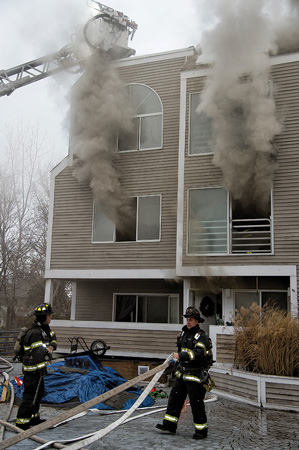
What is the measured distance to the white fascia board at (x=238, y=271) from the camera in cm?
1183

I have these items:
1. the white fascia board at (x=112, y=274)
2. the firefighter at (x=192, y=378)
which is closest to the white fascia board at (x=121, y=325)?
the white fascia board at (x=112, y=274)

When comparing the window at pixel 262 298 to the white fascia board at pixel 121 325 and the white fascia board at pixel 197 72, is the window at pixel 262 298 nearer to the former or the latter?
the white fascia board at pixel 121 325

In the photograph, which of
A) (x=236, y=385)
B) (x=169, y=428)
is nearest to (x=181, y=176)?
(x=236, y=385)

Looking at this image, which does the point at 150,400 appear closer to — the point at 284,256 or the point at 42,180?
the point at 284,256

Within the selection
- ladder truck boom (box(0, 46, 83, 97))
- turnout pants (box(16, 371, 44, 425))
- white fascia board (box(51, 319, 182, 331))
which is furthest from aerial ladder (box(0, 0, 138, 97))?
turnout pants (box(16, 371, 44, 425))

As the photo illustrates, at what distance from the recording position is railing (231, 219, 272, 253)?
41.0 ft

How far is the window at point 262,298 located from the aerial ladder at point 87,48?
8.61 meters

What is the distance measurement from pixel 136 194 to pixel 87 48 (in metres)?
5.58

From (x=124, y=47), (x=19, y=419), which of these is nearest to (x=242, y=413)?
(x=19, y=419)

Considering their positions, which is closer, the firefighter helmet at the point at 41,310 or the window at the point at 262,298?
the firefighter helmet at the point at 41,310

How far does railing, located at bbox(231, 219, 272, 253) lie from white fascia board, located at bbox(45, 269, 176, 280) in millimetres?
A: 1938

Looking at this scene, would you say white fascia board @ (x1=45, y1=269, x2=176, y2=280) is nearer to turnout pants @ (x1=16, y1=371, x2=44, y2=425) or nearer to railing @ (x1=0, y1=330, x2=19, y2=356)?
railing @ (x1=0, y1=330, x2=19, y2=356)

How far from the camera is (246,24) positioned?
1264 cm

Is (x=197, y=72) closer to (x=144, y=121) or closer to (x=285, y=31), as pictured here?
(x=144, y=121)
